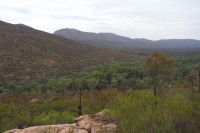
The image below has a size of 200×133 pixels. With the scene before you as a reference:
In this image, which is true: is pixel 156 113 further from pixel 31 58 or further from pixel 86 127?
pixel 31 58

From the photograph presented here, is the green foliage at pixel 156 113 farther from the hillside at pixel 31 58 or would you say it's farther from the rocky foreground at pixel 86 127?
the hillside at pixel 31 58

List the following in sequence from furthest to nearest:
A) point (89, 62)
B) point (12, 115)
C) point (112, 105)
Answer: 1. point (89, 62)
2. point (12, 115)
3. point (112, 105)

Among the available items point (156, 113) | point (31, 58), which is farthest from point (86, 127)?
point (31, 58)

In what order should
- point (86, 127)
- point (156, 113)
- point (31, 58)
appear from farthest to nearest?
point (31, 58) → point (156, 113) → point (86, 127)

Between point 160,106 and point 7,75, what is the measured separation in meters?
37.8

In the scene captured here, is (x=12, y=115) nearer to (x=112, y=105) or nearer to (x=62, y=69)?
(x=112, y=105)

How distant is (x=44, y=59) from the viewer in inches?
2072

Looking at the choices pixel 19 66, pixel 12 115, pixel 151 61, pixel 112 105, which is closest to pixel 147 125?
pixel 112 105

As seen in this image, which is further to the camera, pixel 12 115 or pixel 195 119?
pixel 12 115

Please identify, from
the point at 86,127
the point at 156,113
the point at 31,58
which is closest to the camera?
the point at 86,127

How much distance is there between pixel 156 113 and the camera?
573cm

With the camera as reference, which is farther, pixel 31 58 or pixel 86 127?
pixel 31 58

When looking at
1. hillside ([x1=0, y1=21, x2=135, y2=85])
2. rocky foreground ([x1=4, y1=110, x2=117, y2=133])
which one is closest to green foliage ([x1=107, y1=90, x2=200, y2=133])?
rocky foreground ([x1=4, y1=110, x2=117, y2=133])

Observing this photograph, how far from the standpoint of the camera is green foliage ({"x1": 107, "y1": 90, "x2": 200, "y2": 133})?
17.0ft
